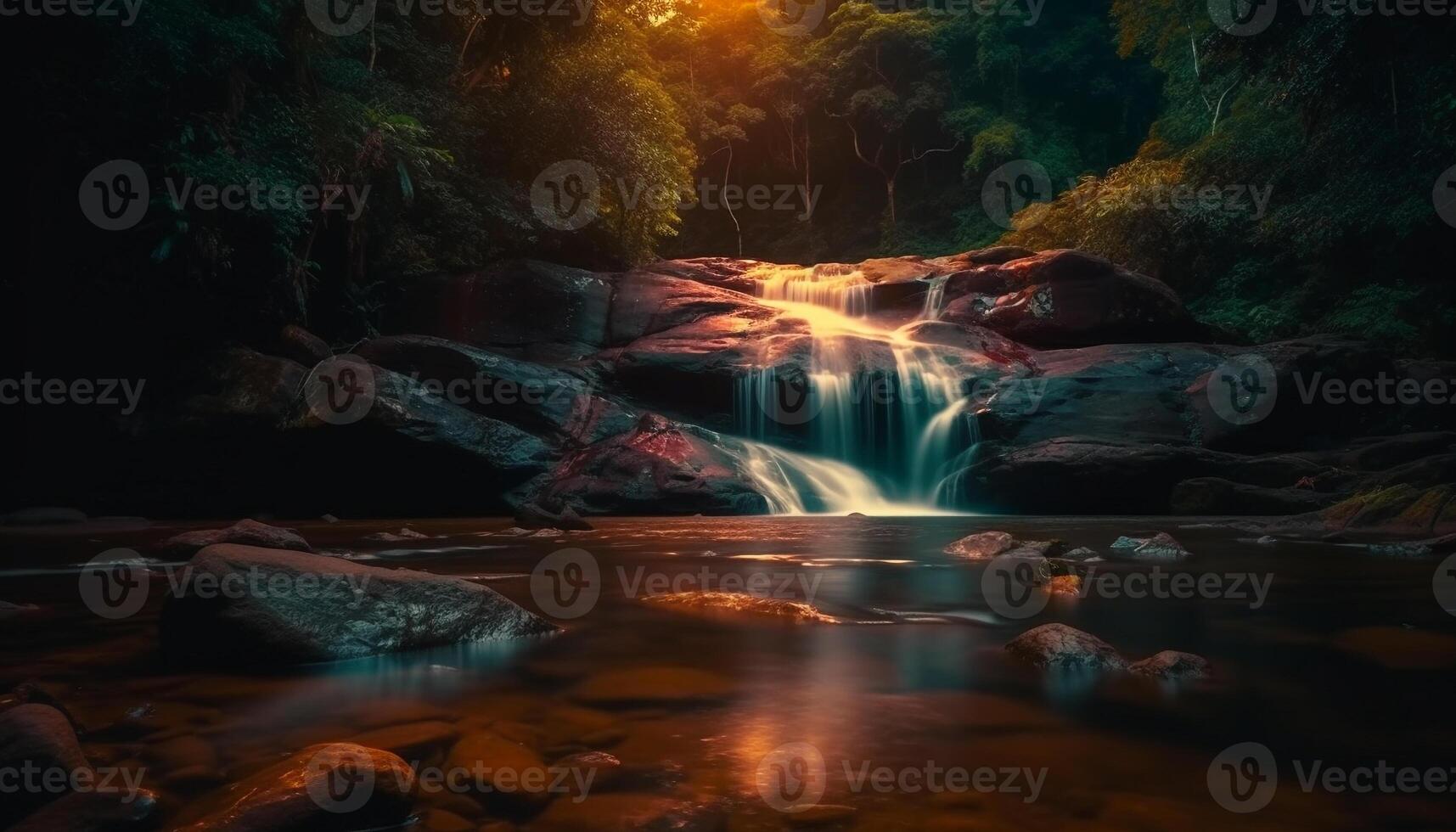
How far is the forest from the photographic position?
35.3ft

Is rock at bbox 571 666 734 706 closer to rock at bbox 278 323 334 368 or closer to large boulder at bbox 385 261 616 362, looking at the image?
rock at bbox 278 323 334 368

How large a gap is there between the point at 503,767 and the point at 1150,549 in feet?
20.1

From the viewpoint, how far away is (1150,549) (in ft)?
23.0

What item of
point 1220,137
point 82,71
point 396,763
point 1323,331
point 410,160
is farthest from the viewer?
point 1220,137

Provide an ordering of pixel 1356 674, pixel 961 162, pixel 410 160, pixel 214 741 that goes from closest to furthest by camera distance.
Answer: pixel 214 741, pixel 1356 674, pixel 410 160, pixel 961 162

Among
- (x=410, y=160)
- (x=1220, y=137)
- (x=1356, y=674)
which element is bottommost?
(x=1356, y=674)

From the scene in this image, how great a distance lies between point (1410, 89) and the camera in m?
13.5

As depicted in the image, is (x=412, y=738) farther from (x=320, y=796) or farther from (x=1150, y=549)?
(x=1150, y=549)

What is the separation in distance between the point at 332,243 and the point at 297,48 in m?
3.30

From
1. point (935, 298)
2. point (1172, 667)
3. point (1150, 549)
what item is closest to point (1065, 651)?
point (1172, 667)

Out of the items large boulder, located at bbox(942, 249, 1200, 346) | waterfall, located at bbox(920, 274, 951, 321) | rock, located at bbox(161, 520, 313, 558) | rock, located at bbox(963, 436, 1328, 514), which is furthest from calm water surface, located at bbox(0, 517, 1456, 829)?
waterfall, located at bbox(920, 274, 951, 321)

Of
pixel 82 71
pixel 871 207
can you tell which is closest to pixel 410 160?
pixel 82 71

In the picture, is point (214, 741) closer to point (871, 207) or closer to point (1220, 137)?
point (1220, 137)

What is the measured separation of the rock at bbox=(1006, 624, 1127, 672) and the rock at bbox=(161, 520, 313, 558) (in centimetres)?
439
